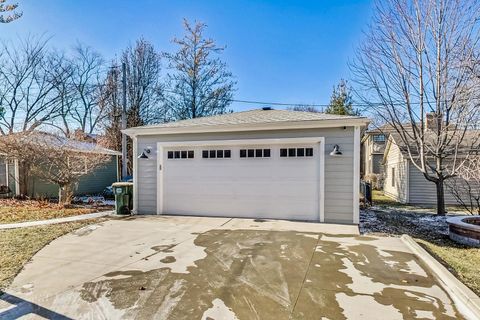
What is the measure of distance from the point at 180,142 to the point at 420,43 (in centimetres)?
815

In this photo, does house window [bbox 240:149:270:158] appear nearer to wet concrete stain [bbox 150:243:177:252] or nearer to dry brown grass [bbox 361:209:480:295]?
dry brown grass [bbox 361:209:480:295]

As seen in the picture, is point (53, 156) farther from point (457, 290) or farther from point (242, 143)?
point (457, 290)

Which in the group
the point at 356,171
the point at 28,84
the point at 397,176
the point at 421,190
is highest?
the point at 28,84

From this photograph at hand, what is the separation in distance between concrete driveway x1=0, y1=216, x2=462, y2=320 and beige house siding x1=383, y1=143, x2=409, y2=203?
9271mm

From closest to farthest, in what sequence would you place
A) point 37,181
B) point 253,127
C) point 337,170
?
point 337,170
point 253,127
point 37,181

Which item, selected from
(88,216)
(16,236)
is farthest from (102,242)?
(88,216)

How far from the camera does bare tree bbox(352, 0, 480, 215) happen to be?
8820 millimetres

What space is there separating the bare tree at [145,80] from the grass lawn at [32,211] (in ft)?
37.3

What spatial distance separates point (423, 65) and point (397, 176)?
25.7 feet

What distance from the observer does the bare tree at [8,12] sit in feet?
15.6

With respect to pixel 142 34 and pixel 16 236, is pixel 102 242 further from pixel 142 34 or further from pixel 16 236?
pixel 142 34

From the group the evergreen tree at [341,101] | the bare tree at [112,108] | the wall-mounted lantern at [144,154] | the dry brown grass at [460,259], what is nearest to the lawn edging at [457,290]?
the dry brown grass at [460,259]

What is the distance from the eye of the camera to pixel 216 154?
8.86m

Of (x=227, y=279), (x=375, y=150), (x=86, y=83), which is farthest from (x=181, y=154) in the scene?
(x=375, y=150)
